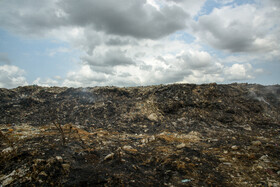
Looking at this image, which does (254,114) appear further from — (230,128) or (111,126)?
(111,126)

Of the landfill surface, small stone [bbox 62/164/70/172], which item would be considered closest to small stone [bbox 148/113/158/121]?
the landfill surface

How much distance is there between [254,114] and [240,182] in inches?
250

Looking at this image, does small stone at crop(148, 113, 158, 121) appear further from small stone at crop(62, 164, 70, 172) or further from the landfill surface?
small stone at crop(62, 164, 70, 172)

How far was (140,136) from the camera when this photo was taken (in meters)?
5.52

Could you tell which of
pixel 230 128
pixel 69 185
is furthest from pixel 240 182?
pixel 230 128

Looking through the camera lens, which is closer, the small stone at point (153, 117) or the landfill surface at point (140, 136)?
the landfill surface at point (140, 136)

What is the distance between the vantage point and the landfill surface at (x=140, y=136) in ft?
8.68

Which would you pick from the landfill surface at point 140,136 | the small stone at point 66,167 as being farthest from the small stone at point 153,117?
the small stone at point 66,167

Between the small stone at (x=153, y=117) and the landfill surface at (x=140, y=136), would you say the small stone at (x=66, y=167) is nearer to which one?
the landfill surface at (x=140, y=136)

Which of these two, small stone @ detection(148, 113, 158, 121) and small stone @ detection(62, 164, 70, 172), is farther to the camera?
small stone @ detection(148, 113, 158, 121)

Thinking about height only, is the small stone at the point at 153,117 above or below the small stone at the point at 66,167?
above

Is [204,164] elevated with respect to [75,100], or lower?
lower

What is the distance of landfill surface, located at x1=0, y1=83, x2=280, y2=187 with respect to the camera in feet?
8.68

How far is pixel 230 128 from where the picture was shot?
6516 mm
